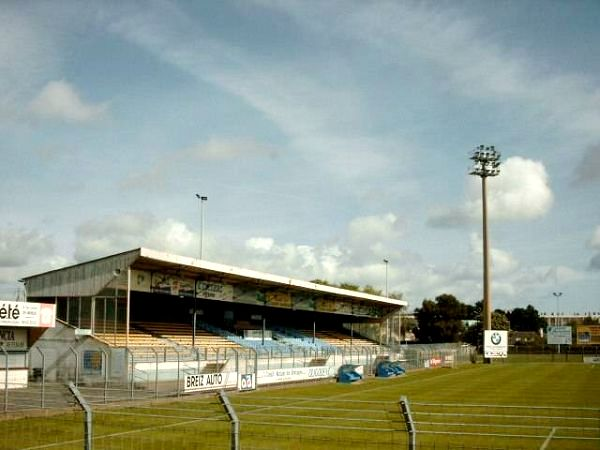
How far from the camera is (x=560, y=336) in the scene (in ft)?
297

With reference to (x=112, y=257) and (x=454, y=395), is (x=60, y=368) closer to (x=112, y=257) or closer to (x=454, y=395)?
(x=112, y=257)

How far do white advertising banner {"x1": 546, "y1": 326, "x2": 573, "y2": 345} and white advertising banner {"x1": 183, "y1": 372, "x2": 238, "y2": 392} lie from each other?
64.3 metres

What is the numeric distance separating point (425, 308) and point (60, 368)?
84.4 m

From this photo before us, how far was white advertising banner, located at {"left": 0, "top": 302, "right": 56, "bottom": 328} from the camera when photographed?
108ft

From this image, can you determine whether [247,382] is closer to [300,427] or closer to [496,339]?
[300,427]

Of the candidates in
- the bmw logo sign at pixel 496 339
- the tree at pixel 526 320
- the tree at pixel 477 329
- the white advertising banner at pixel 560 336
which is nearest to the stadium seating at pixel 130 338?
the bmw logo sign at pixel 496 339

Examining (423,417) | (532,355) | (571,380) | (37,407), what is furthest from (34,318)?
(532,355)

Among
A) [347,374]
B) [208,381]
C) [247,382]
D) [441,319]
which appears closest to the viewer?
[208,381]

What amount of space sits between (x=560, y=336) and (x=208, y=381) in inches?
2649

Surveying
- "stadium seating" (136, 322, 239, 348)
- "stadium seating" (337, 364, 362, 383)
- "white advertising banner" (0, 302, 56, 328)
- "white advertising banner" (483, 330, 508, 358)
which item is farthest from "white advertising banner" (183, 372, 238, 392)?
"white advertising banner" (483, 330, 508, 358)

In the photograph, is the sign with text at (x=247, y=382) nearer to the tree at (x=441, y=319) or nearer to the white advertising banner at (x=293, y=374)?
the white advertising banner at (x=293, y=374)

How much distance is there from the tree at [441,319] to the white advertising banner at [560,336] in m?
24.8

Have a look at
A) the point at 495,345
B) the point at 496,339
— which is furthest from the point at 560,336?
the point at 495,345

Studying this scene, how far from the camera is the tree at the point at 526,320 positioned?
192375 mm
